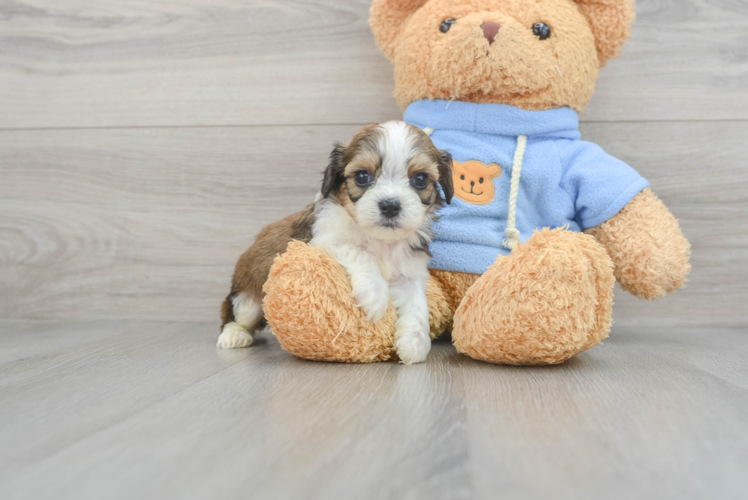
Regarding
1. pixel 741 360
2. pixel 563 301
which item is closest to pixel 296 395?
pixel 563 301

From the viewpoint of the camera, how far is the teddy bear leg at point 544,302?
120 centimetres

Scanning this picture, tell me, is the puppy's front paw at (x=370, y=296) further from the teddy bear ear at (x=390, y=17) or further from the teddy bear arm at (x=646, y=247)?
the teddy bear ear at (x=390, y=17)

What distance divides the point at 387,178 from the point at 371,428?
2.02 ft

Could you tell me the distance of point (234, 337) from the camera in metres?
1.61

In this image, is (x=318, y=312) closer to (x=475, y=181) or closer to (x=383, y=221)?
(x=383, y=221)

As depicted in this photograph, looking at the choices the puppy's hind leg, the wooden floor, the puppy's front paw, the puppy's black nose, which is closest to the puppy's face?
the puppy's black nose

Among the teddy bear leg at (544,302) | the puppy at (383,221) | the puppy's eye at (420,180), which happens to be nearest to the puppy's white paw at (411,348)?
the puppy at (383,221)

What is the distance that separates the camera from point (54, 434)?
84 centimetres

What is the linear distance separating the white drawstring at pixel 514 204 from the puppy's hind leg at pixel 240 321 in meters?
0.71

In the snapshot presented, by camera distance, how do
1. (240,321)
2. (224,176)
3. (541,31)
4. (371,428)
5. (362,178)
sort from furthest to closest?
(224,176) → (240,321) → (541,31) → (362,178) → (371,428)

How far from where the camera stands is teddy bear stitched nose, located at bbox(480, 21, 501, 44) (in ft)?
4.89

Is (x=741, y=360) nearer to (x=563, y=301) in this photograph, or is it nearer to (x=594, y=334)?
(x=594, y=334)

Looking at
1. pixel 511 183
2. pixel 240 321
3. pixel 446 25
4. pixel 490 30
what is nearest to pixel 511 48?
pixel 490 30

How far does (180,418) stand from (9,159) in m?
1.76
